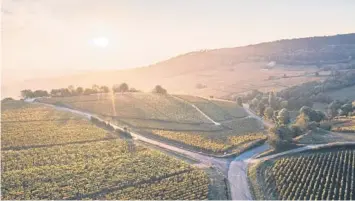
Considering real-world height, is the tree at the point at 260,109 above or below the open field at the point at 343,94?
below

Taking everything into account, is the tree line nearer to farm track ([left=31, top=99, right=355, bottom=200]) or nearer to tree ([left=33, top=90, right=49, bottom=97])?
farm track ([left=31, top=99, right=355, bottom=200])

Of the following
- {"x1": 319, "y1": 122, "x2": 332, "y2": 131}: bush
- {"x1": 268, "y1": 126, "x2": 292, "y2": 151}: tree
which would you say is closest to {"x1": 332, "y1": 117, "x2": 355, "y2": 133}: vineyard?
{"x1": 319, "y1": 122, "x2": 332, "y2": 131}: bush

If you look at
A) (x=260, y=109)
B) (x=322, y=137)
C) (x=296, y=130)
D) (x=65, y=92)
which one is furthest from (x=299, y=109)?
(x=65, y=92)

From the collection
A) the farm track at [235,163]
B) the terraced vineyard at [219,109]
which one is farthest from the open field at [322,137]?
the terraced vineyard at [219,109]

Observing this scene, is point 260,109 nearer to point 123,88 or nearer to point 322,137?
point 322,137

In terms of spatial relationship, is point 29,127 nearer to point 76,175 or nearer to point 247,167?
point 76,175

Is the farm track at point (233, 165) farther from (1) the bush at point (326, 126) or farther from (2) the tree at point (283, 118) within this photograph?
(2) the tree at point (283, 118)

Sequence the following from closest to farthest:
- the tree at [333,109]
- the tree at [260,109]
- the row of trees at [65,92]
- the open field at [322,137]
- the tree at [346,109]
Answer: the open field at [322,137] → the tree at [346,109] → the tree at [333,109] → the tree at [260,109] → the row of trees at [65,92]
